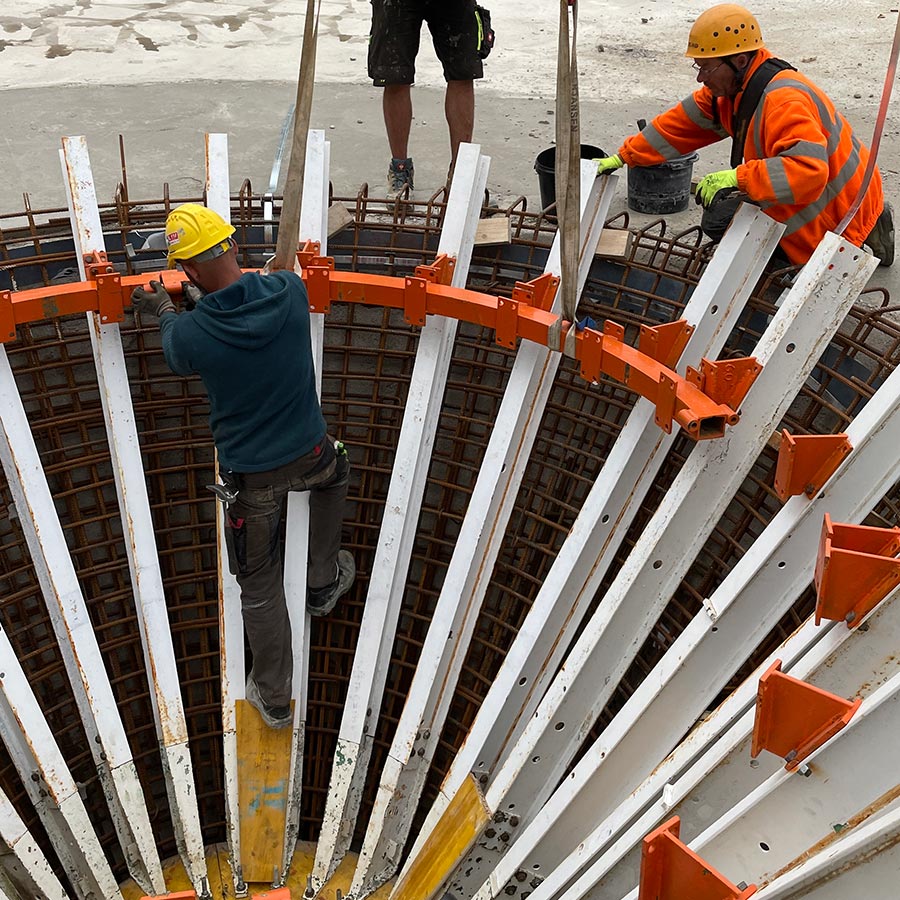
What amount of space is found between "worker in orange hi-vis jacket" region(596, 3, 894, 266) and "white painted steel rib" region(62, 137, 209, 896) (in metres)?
2.64

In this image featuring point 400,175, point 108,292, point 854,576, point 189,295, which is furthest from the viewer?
point 400,175

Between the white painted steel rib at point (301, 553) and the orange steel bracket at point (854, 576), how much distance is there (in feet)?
8.28

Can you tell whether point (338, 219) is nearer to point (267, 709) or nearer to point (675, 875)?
point (267, 709)

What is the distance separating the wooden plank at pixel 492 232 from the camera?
556 cm

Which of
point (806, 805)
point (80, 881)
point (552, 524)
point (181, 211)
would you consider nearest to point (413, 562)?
point (552, 524)

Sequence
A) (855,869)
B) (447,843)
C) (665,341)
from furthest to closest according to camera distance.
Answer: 1. (447,843)
2. (665,341)
3. (855,869)

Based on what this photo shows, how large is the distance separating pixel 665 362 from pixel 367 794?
10.5 ft

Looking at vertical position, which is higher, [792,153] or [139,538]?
[792,153]

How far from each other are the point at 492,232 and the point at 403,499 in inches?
64.4

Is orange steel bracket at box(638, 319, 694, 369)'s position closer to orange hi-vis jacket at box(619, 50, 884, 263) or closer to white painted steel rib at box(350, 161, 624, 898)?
white painted steel rib at box(350, 161, 624, 898)

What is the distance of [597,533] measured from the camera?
4.91m

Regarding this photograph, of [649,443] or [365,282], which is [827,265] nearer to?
[649,443]

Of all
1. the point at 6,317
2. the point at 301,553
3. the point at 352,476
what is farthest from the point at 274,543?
the point at 6,317

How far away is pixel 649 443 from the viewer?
479 centimetres
